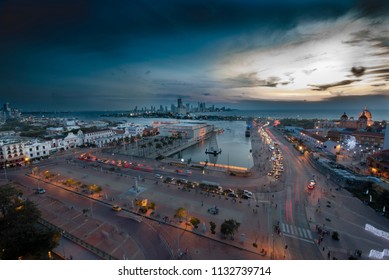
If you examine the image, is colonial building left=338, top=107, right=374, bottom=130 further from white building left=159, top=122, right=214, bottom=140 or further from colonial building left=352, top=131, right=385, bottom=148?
white building left=159, top=122, right=214, bottom=140

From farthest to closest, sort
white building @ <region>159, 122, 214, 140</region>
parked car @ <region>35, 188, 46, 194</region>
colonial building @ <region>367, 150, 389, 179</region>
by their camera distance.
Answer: white building @ <region>159, 122, 214, 140</region>, colonial building @ <region>367, 150, 389, 179</region>, parked car @ <region>35, 188, 46, 194</region>

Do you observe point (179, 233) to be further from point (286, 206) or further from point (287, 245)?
point (286, 206)

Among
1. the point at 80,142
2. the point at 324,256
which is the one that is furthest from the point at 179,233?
the point at 80,142

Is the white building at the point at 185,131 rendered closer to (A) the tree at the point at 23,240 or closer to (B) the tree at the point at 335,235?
(B) the tree at the point at 335,235

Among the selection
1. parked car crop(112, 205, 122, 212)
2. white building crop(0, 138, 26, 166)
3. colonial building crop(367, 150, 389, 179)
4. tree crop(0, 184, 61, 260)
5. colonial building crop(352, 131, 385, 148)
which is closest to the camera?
tree crop(0, 184, 61, 260)

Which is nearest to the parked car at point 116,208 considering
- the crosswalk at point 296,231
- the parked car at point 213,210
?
the parked car at point 213,210

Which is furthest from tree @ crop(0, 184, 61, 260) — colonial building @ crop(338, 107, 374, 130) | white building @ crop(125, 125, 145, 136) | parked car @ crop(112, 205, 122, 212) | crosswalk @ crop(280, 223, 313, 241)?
colonial building @ crop(338, 107, 374, 130)

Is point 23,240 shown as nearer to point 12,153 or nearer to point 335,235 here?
point 335,235

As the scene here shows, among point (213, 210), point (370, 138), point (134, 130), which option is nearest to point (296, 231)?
point (213, 210)
